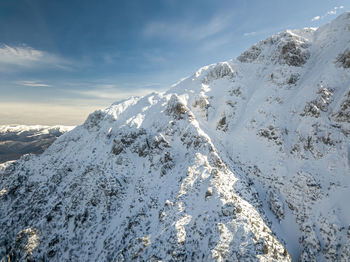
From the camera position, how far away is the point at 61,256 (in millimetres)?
25047

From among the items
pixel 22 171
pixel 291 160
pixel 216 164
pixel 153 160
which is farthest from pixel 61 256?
pixel 291 160

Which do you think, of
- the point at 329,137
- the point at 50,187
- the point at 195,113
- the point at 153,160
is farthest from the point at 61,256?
the point at 329,137

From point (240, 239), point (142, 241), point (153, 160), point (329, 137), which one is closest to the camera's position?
point (240, 239)

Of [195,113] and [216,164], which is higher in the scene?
[195,113]

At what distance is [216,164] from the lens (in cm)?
2917

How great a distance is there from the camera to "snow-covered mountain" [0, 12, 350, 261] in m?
21.2

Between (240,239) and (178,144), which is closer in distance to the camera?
(240,239)

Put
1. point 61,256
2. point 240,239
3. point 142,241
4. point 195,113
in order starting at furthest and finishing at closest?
point 195,113
point 61,256
point 142,241
point 240,239

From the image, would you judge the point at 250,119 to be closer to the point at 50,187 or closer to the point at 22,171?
the point at 50,187

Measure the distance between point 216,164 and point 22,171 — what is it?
48.6m

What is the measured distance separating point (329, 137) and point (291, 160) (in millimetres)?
→ 7682

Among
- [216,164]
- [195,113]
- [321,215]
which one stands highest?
[195,113]

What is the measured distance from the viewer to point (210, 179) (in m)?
26.2

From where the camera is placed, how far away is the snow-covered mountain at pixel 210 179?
21234 millimetres
